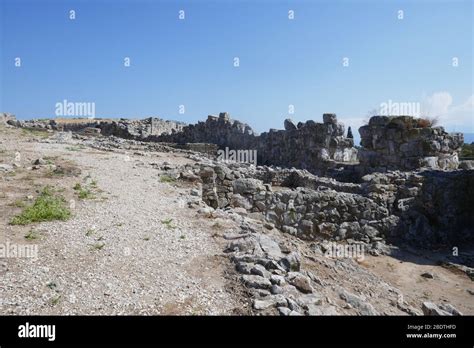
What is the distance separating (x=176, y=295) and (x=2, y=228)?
176 inches

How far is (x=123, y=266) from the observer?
6.38 metres

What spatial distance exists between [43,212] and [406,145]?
53.4 feet

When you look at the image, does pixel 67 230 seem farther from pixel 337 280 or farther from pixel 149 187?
pixel 337 280

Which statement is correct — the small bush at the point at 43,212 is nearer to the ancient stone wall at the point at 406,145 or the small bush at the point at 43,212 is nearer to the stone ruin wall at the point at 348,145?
the stone ruin wall at the point at 348,145

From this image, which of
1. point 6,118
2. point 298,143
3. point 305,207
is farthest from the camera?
point 6,118

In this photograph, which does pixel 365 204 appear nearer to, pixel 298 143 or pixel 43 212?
pixel 298 143

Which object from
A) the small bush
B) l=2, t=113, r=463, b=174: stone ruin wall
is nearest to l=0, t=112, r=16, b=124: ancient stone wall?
l=2, t=113, r=463, b=174: stone ruin wall

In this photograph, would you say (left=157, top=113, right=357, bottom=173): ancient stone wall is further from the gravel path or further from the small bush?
the small bush

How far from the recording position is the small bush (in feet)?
26.5

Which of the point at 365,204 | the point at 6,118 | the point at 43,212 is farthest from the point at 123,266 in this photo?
the point at 6,118

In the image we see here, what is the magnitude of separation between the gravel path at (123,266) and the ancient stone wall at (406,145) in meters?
12.5

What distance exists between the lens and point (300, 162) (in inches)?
845

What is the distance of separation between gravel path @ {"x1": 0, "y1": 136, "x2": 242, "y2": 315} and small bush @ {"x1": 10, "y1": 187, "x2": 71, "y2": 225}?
0.88ft
